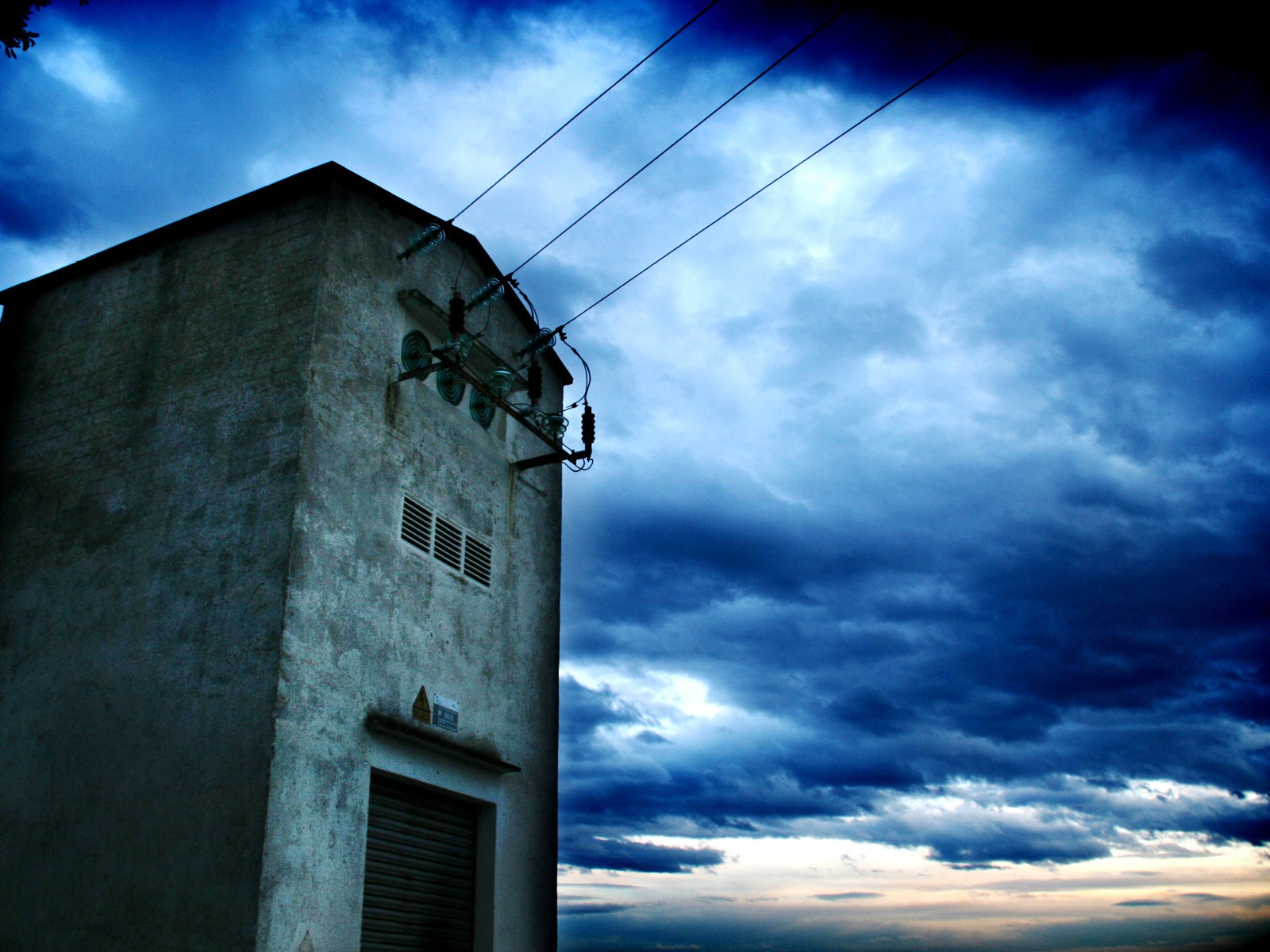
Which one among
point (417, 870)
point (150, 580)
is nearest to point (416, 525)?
point (150, 580)

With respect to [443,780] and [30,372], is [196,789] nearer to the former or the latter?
[443,780]

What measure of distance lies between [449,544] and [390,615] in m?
1.74

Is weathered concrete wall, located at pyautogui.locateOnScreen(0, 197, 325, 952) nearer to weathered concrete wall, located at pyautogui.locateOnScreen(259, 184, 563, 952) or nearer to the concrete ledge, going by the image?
weathered concrete wall, located at pyautogui.locateOnScreen(259, 184, 563, 952)

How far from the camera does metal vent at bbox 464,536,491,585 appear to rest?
1371 centimetres

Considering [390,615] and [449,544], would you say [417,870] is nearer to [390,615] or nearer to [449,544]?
[390,615]

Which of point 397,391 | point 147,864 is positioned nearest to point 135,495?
point 397,391

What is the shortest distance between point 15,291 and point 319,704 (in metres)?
8.77

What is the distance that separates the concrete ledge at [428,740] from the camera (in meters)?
11.1

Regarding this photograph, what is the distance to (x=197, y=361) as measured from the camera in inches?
487

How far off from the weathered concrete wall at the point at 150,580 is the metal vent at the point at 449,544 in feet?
8.71

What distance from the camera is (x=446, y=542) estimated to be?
13352 millimetres

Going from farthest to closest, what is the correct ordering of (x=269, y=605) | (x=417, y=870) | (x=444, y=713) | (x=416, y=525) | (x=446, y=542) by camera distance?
(x=446, y=542)
(x=416, y=525)
(x=444, y=713)
(x=417, y=870)
(x=269, y=605)

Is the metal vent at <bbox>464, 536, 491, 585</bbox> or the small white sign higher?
the metal vent at <bbox>464, 536, 491, 585</bbox>

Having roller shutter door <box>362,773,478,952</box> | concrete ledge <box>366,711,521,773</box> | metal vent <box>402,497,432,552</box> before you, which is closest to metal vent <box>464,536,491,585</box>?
metal vent <box>402,497,432,552</box>
